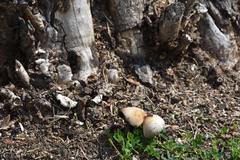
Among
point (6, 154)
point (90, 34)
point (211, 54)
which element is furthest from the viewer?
point (211, 54)

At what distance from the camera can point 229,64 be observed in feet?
10.5

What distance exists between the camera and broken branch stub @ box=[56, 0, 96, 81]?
109 inches

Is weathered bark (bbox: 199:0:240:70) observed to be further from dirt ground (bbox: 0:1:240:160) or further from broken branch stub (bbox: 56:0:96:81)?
broken branch stub (bbox: 56:0:96:81)

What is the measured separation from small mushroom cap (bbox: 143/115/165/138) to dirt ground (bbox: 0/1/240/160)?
0.45ft

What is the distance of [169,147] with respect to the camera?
2.61 m

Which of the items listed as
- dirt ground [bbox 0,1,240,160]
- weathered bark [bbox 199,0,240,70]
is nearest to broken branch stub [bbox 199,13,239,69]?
weathered bark [bbox 199,0,240,70]

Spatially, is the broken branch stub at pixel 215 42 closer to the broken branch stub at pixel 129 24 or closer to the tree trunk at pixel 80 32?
the tree trunk at pixel 80 32

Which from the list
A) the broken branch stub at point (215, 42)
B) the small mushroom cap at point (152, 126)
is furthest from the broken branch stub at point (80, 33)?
the broken branch stub at point (215, 42)

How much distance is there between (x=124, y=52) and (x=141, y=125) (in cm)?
51

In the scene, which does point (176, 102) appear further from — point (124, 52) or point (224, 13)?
point (224, 13)

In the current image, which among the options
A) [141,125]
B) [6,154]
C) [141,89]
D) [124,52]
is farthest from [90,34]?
[6,154]

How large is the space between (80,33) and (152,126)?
2.15 feet

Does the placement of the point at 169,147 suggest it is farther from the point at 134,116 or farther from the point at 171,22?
the point at 171,22

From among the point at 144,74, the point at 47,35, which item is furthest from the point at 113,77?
the point at 47,35
